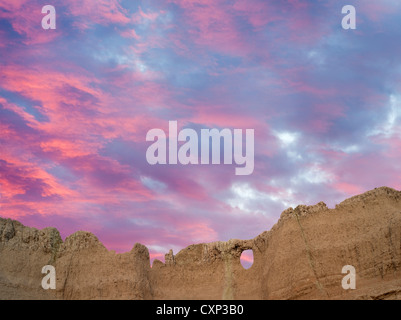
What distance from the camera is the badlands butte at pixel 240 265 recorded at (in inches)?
1741

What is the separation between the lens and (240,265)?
61.7 metres

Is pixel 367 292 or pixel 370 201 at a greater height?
pixel 370 201

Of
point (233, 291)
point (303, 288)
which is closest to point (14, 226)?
point (233, 291)

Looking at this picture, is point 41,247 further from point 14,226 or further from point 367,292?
point 367,292

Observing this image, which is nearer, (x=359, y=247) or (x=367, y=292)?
(x=367, y=292)

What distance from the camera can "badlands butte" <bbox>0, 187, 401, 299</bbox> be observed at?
145ft

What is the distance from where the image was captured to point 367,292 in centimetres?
3859
